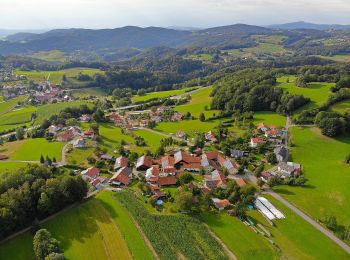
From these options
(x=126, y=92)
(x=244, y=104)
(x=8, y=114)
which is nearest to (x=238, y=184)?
(x=244, y=104)

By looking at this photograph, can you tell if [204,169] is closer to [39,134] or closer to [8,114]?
[39,134]

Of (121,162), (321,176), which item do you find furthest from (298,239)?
(121,162)

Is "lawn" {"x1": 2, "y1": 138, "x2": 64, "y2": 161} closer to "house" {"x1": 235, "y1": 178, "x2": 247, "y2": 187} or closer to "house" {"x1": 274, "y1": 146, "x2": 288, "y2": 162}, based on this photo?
"house" {"x1": 235, "y1": 178, "x2": 247, "y2": 187}

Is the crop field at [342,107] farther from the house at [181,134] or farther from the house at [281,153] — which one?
the house at [181,134]

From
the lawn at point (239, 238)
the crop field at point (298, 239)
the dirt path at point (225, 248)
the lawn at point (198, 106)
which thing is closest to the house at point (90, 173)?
the lawn at point (239, 238)

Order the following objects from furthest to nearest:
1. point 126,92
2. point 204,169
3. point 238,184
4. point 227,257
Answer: point 126,92 → point 204,169 → point 238,184 → point 227,257

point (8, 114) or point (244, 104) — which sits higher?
point (244, 104)
